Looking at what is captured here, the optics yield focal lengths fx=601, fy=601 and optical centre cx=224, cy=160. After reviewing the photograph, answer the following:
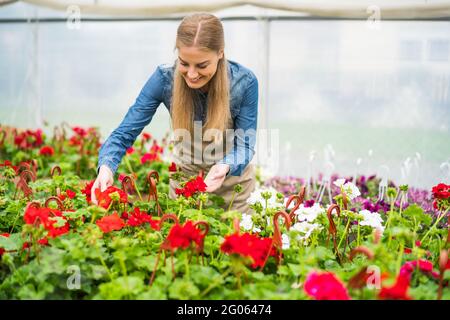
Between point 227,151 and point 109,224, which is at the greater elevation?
point 227,151

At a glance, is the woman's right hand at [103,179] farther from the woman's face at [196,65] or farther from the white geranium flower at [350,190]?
the white geranium flower at [350,190]

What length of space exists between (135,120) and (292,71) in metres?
2.98

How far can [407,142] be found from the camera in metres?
4.57

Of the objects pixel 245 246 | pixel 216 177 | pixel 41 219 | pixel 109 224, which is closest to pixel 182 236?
pixel 245 246

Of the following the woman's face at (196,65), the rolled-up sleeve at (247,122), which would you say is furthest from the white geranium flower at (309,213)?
the woman's face at (196,65)

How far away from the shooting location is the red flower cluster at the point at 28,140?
14.6ft

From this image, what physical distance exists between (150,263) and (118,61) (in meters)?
4.43

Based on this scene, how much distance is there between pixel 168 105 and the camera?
2445 mm

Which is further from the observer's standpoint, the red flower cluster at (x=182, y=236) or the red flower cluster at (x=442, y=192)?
the red flower cluster at (x=442, y=192)

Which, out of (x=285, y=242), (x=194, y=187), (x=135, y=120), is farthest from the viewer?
(x=135, y=120)

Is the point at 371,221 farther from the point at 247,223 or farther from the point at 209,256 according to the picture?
the point at 209,256

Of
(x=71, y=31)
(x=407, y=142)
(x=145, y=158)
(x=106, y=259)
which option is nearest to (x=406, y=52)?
(x=407, y=142)

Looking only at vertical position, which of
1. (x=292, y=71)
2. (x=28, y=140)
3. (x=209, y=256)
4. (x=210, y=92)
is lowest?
(x=209, y=256)

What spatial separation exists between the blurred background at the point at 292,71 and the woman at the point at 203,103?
1.27 m
